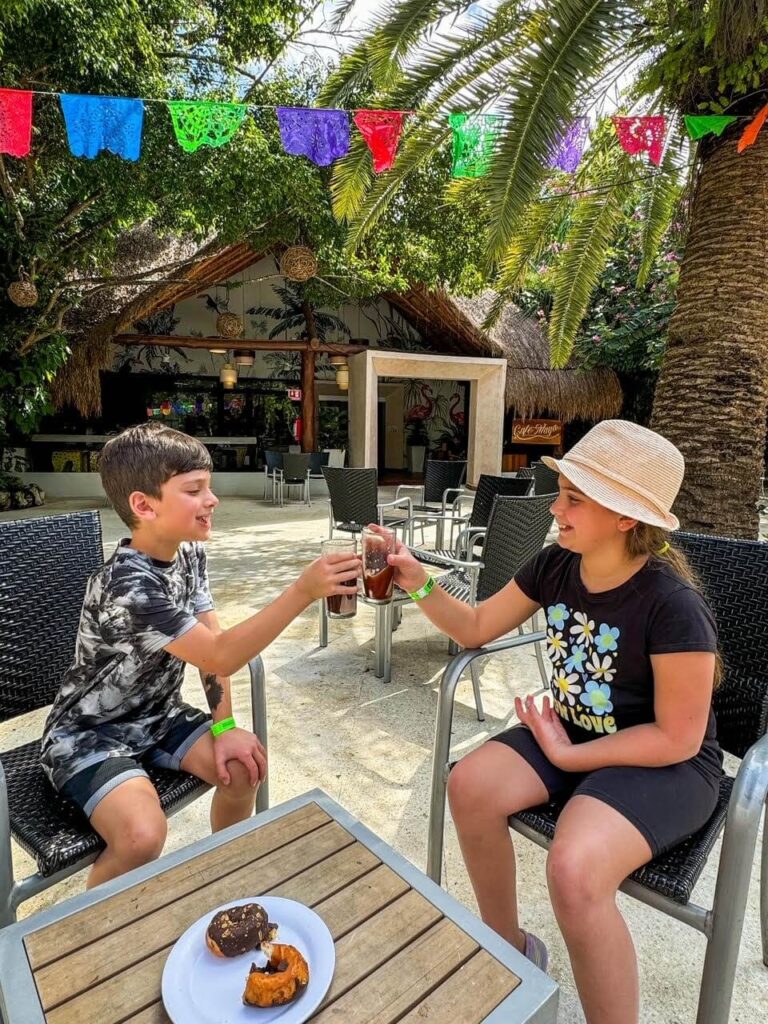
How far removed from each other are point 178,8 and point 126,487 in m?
6.77

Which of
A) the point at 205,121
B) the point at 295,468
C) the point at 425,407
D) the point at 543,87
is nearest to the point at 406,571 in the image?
the point at 543,87

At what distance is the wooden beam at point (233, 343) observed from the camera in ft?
34.9

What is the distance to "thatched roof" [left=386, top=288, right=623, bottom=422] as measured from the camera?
11.4 metres

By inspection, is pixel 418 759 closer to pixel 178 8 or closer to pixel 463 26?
pixel 463 26

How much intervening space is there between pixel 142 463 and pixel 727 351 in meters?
3.24

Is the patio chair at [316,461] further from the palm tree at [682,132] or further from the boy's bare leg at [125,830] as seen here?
the boy's bare leg at [125,830]

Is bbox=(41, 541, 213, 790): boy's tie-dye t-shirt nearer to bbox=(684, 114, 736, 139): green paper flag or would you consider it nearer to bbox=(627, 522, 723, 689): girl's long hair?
bbox=(627, 522, 723, 689): girl's long hair

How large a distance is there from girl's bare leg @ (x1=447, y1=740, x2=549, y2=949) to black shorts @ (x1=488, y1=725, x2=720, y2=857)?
4.8 inches

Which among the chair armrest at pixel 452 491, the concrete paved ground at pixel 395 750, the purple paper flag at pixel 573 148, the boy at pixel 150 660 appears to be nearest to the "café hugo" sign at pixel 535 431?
the chair armrest at pixel 452 491

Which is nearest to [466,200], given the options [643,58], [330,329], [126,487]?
[643,58]

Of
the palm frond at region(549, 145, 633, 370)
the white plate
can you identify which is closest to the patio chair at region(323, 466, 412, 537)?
the palm frond at region(549, 145, 633, 370)

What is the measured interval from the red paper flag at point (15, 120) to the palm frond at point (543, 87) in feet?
11.2

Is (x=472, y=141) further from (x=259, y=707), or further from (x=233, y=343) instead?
(x=233, y=343)

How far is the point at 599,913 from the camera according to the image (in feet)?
3.40
